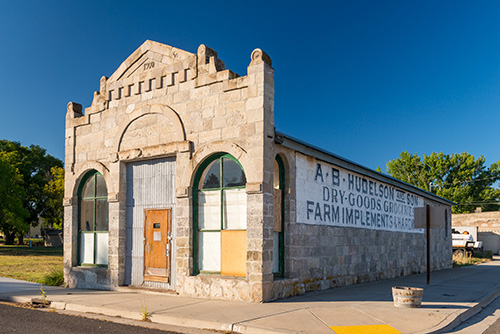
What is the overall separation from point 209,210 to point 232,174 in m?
1.11

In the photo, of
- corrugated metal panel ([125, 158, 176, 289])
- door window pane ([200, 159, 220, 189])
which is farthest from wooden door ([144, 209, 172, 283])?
door window pane ([200, 159, 220, 189])

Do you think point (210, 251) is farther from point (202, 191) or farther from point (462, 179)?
point (462, 179)

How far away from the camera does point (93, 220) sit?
1382 cm

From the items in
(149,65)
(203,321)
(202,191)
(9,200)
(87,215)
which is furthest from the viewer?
(9,200)

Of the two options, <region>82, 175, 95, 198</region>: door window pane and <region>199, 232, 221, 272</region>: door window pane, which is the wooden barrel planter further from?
<region>82, 175, 95, 198</region>: door window pane

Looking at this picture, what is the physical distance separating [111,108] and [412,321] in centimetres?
990

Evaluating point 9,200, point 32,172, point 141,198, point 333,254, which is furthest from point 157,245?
point 32,172

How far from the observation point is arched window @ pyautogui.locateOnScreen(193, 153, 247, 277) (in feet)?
34.4

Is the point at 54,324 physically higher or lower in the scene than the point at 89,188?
lower

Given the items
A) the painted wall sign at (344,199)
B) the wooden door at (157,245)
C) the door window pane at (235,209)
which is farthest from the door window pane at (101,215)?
the painted wall sign at (344,199)

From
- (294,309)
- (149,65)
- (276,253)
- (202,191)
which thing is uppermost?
(149,65)

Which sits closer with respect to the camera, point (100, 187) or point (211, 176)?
point (211, 176)

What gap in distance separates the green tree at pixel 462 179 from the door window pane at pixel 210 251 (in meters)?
48.9

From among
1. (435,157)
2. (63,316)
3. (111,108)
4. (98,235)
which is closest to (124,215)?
(98,235)
